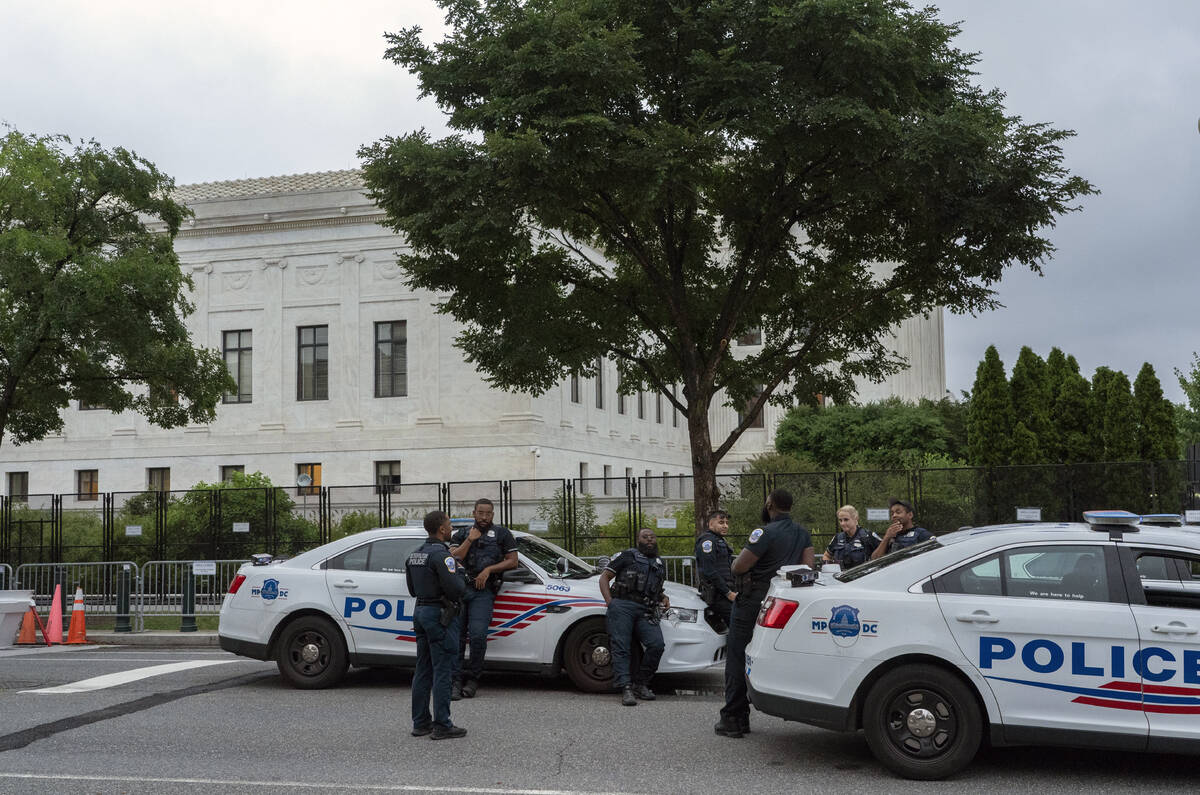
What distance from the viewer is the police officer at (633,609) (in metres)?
10.4

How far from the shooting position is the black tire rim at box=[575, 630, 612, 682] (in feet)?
36.1

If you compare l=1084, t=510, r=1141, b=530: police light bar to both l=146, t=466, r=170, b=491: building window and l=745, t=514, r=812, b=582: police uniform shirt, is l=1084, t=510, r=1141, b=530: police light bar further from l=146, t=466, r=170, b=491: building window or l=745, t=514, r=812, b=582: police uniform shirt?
l=146, t=466, r=170, b=491: building window

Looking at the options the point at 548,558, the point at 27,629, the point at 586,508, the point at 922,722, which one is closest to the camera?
the point at 922,722

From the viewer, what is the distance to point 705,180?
49.5 feet

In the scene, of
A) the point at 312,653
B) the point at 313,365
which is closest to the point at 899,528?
the point at 312,653

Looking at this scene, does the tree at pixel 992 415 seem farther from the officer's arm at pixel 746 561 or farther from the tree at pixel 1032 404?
the officer's arm at pixel 746 561

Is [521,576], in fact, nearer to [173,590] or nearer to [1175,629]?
[1175,629]

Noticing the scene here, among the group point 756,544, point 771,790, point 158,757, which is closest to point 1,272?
point 158,757

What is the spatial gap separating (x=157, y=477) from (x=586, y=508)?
2430 cm

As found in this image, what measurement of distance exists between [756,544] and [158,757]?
466cm

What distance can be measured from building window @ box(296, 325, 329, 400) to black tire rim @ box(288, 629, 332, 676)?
2940 centimetres

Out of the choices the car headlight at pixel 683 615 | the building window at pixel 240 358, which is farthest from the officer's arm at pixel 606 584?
the building window at pixel 240 358

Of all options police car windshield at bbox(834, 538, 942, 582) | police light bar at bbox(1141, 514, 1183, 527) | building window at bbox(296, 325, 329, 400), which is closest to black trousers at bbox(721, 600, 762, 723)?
police car windshield at bbox(834, 538, 942, 582)

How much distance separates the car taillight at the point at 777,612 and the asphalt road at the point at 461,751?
0.97 meters
